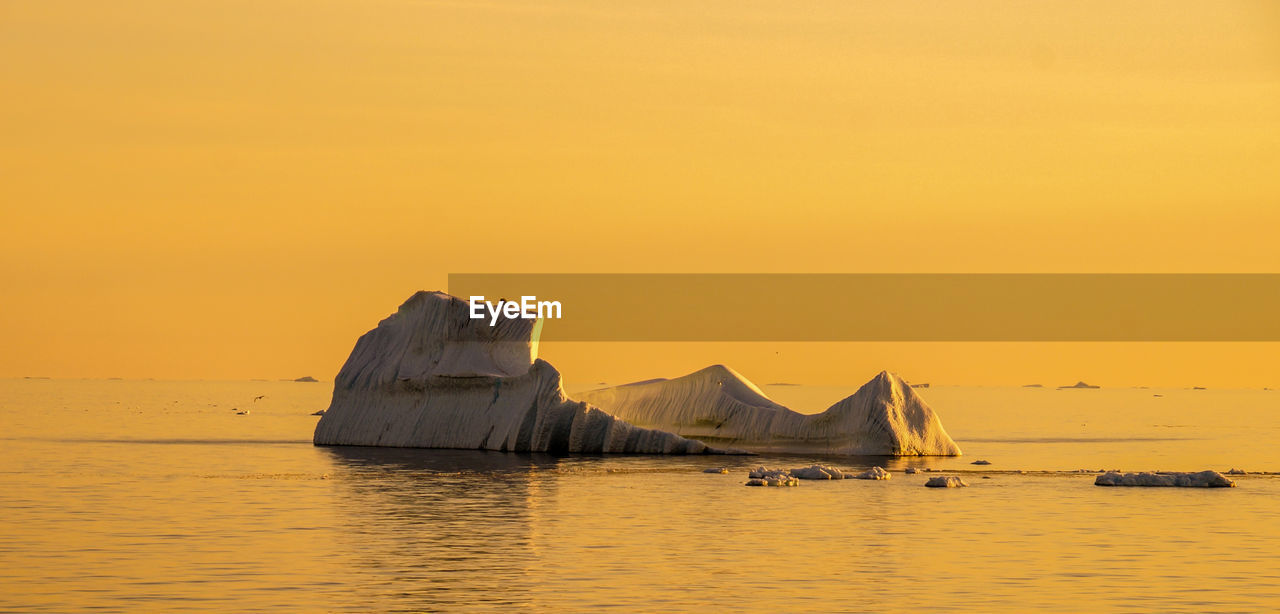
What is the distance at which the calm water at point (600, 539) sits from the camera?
32.3 metres

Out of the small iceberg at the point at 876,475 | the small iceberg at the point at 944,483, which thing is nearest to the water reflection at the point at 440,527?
the small iceberg at the point at 876,475

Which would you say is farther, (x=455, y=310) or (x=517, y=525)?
(x=455, y=310)

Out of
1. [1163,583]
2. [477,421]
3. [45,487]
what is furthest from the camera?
[477,421]

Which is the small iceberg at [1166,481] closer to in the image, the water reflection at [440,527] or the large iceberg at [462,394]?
the water reflection at [440,527]

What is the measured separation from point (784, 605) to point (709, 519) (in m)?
16.4

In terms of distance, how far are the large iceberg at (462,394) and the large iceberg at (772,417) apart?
344cm

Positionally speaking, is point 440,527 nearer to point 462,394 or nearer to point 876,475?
point 876,475

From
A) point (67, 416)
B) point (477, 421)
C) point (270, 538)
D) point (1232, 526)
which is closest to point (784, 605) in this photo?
point (270, 538)

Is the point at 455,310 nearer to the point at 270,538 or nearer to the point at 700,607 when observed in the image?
the point at 270,538

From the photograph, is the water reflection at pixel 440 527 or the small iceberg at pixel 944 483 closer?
the water reflection at pixel 440 527

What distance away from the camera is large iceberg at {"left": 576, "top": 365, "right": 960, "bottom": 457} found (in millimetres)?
80062

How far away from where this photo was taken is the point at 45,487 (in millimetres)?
59125

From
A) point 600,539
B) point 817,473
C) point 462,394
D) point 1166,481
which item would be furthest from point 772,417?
point 600,539

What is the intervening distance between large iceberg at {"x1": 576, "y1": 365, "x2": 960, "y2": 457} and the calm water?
4.12 metres
